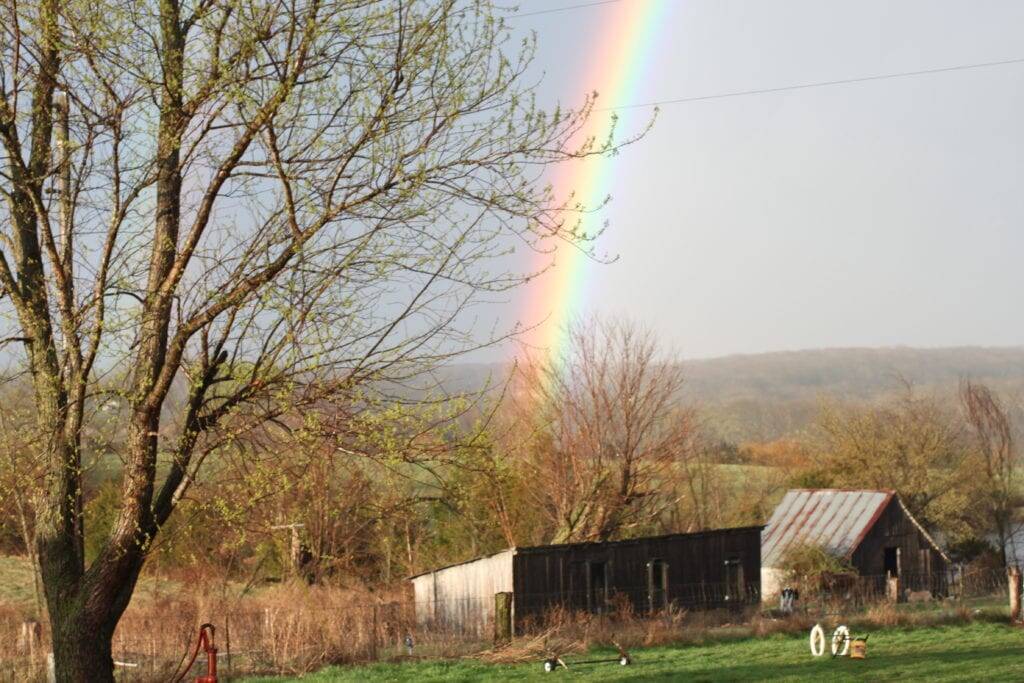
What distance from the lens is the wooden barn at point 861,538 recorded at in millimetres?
38188

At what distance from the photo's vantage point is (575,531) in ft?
112

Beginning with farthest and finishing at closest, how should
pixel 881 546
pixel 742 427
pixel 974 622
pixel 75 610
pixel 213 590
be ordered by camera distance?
pixel 742 427 → pixel 881 546 → pixel 213 590 → pixel 974 622 → pixel 75 610

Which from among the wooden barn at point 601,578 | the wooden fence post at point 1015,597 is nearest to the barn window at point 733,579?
the wooden barn at point 601,578

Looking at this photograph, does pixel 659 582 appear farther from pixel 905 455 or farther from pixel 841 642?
pixel 905 455

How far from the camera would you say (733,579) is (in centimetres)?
3297

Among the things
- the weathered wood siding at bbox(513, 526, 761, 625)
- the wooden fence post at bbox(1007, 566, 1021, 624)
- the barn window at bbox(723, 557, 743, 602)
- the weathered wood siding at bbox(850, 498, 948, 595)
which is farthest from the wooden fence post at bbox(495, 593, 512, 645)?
the weathered wood siding at bbox(850, 498, 948, 595)

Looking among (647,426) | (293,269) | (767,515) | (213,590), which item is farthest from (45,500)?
(767,515)

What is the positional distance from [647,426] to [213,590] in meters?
13.6

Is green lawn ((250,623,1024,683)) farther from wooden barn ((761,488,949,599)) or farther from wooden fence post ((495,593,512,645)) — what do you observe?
wooden barn ((761,488,949,599))

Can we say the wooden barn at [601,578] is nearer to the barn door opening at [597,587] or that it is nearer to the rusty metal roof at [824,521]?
the barn door opening at [597,587]

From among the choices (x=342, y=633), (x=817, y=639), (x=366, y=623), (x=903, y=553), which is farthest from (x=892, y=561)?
(x=342, y=633)

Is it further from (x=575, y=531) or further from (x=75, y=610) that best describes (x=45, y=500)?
(x=575, y=531)

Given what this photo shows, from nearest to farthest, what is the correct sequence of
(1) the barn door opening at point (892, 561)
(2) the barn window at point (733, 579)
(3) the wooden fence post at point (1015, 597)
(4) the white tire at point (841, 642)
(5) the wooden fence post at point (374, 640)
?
(4) the white tire at point (841, 642), (5) the wooden fence post at point (374, 640), (3) the wooden fence post at point (1015, 597), (2) the barn window at point (733, 579), (1) the barn door opening at point (892, 561)

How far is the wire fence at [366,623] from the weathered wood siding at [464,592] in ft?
0.18
